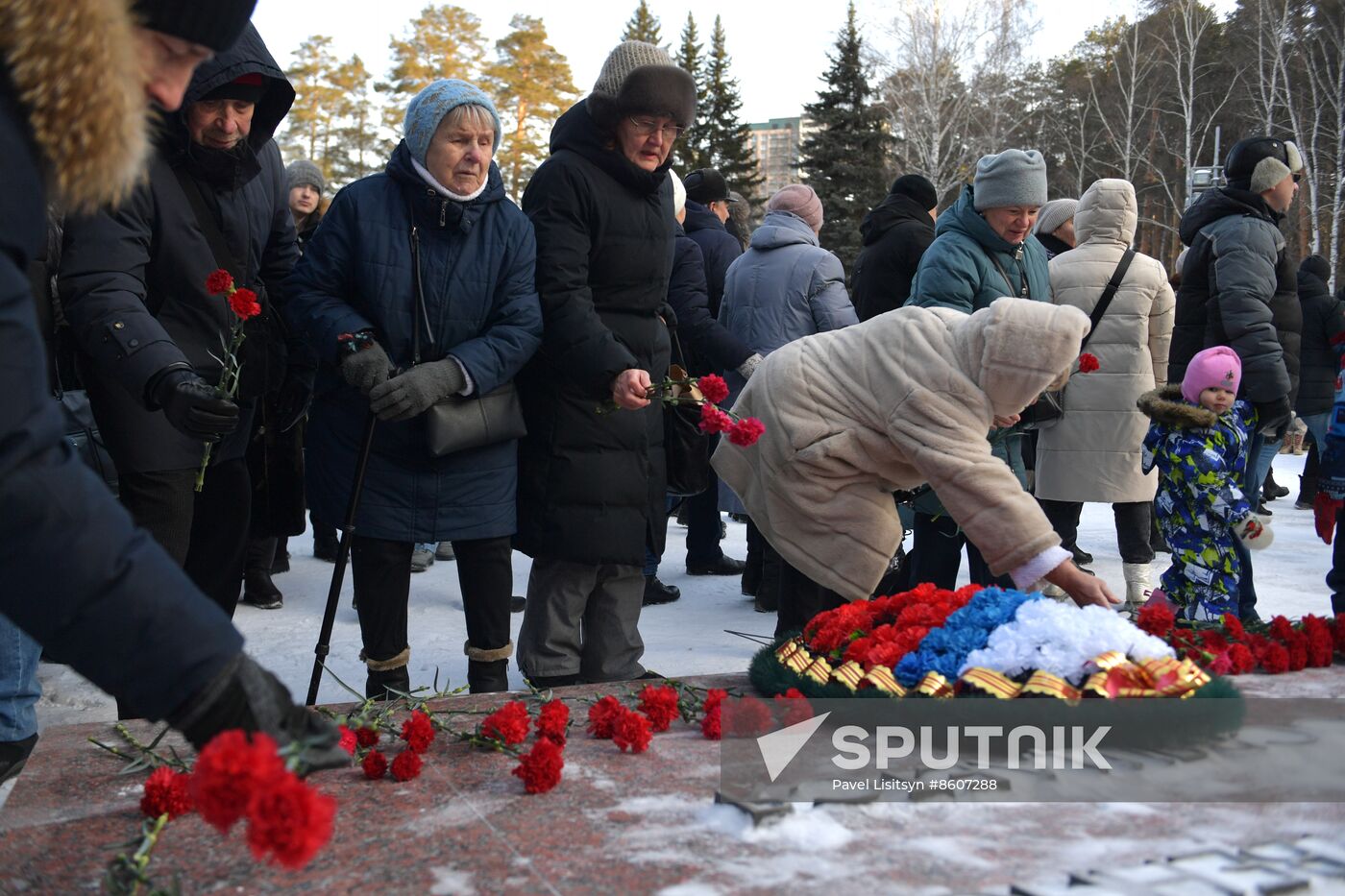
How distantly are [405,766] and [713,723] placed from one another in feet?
1.99

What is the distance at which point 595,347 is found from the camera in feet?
11.1

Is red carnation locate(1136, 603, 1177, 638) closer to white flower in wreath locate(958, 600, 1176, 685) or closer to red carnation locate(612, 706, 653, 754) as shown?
white flower in wreath locate(958, 600, 1176, 685)

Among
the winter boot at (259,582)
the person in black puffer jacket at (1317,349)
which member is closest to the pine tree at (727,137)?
the person in black puffer jacket at (1317,349)

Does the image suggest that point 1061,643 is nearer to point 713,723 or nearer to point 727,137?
point 713,723

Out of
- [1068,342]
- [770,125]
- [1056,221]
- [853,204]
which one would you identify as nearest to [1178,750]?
[1068,342]

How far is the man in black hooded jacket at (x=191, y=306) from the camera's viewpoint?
2926mm

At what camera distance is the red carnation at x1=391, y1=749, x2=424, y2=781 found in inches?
83.2

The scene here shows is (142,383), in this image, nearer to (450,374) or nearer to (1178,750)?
(450,374)

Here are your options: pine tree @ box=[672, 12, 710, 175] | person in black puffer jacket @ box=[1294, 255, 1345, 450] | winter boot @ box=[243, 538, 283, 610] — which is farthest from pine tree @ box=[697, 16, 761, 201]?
winter boot @ box=[243, 538, 283, 610]

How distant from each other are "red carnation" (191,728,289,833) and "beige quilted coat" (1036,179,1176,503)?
4813 millimetres

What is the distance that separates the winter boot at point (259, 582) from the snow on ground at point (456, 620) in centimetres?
6

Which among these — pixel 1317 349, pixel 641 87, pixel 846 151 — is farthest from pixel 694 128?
pixel 641 87

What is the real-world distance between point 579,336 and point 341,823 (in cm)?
176

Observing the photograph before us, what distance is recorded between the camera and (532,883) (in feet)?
5.49
